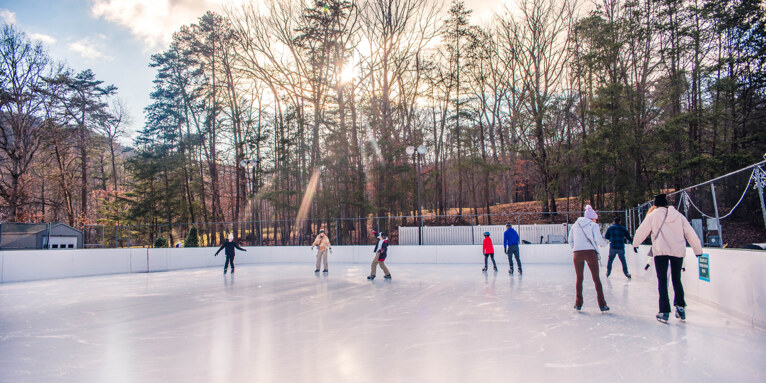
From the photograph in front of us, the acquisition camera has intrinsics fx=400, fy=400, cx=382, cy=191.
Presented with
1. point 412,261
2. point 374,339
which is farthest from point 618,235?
point 412,261

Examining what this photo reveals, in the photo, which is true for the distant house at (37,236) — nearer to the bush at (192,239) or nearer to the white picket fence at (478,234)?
the bush at (192,239)

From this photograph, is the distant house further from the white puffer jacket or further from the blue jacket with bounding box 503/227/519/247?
the white puffer jacket

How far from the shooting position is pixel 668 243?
18.2ft

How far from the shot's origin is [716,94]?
845 inches

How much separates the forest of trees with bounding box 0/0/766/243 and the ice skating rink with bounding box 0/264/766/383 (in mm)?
17793

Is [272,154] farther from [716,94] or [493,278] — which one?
[716,94]

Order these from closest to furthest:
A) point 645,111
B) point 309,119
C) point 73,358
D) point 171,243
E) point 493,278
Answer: point 73,358 < point 493,278 < point 645,111 < point 171,243 < point 309,119

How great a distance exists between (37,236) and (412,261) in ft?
53.7

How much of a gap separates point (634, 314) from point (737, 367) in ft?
9.23

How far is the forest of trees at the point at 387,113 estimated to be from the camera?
2194 centimetres

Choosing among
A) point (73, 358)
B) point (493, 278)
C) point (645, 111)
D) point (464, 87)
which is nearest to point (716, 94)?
point (645, 111)

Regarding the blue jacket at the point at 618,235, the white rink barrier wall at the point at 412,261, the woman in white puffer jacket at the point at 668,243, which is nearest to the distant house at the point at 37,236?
the white rink barrier wall at the point at 412,261

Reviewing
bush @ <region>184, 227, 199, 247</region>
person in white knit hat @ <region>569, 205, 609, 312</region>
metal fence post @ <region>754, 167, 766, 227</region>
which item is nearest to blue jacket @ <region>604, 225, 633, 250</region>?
metal fence post @ <region>754, 167, 766, 227</region>

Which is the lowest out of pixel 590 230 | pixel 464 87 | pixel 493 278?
pixel 493 278
